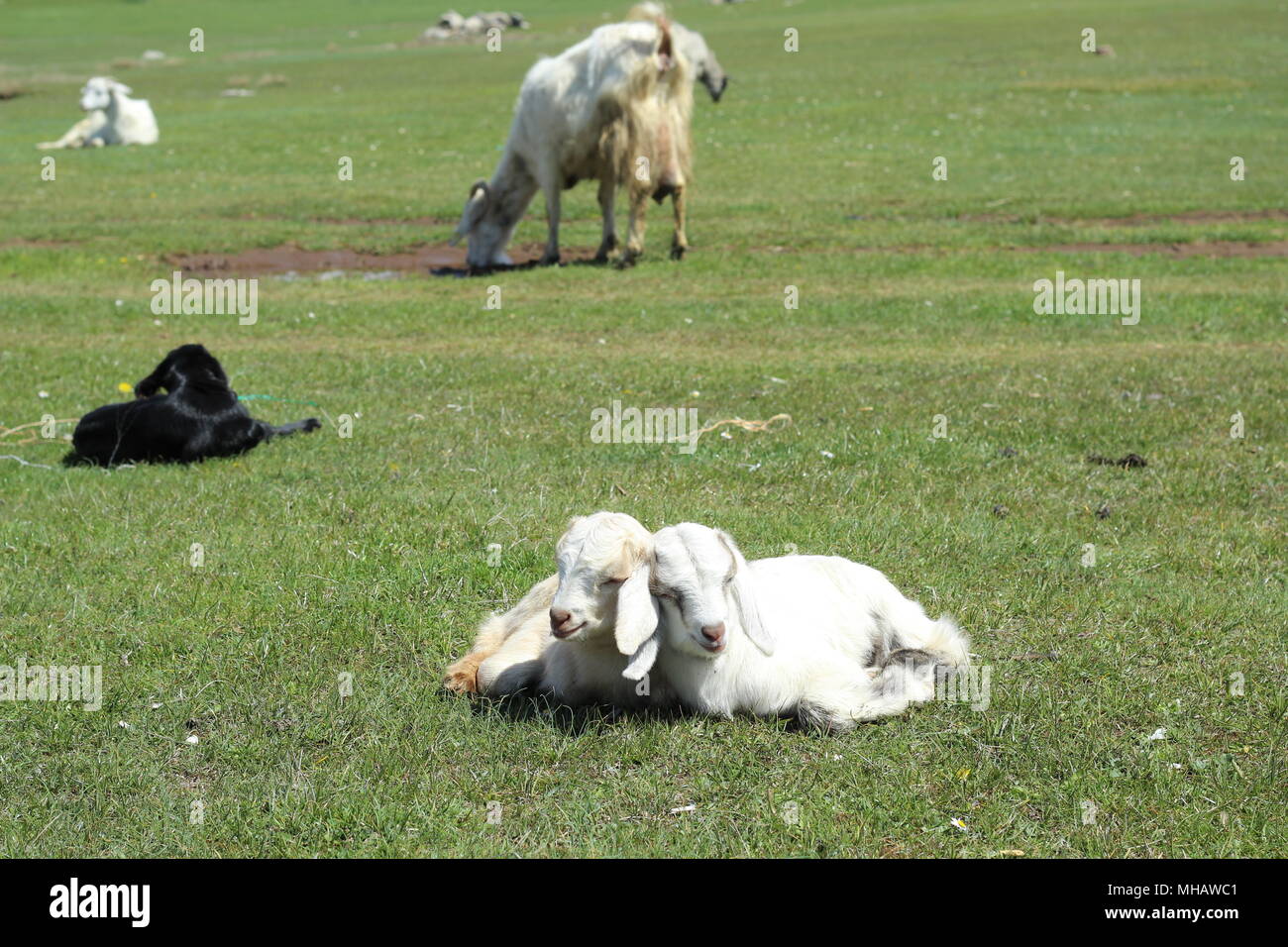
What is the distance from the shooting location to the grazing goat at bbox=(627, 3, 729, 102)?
661 inches

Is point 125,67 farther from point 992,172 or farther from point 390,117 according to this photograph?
point 992,172

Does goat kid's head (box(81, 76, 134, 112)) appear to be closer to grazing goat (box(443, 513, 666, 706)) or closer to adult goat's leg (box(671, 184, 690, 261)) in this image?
adult goat's leg (box(671, 184, 690, 261))

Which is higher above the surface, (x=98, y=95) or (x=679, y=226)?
(x=98, y=95)

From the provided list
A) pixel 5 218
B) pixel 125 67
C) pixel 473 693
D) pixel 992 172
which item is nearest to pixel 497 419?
pixel 473 693

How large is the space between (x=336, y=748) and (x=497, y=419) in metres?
5.10

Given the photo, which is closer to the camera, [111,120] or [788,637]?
[788,637]

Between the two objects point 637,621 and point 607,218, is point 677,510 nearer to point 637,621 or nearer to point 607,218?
point 637,621

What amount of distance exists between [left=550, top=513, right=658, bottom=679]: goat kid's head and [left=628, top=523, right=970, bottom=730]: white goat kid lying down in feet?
0.21

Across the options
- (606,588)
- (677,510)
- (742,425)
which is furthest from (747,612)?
(742,425)

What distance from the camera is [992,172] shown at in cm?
2347

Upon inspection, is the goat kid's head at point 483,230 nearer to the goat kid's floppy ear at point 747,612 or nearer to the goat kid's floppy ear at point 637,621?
the goat kid's floppy ear at point 747,612

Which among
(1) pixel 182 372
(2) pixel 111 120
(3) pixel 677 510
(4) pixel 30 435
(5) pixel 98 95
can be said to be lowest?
(3) pixel 677 510

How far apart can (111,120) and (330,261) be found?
15.7m

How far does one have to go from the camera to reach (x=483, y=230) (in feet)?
59.4
